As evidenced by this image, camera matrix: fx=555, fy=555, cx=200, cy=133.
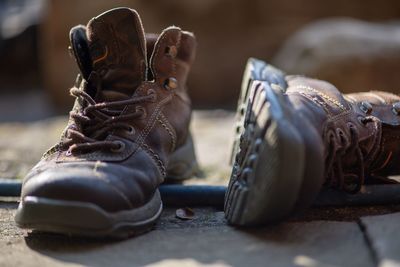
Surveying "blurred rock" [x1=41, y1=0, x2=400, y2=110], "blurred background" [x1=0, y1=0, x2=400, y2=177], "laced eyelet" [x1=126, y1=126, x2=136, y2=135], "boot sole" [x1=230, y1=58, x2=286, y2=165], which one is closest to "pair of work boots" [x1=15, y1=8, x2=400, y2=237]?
"laced eyelet" [x1=126, y1=126, x2=136, y2=135]

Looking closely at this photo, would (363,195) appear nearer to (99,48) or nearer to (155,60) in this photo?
(155,60)

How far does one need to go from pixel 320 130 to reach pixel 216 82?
4022 mm

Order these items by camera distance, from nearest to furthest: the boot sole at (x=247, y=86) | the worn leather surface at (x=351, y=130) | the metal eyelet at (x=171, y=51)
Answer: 1. the worn leather surface at (x=351, y=130)
2. the metal eyelet at (x=171, y=51)
3. the boot sole at (x=247, y=86)

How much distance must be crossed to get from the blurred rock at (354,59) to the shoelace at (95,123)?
223 centimetres

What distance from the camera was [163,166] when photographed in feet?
4.25

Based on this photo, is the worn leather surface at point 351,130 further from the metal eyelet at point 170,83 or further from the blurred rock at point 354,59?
the blurred rock at point 354,59

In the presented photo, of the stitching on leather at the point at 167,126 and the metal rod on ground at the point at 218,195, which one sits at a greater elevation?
the stitching on leather at the point at 167,126

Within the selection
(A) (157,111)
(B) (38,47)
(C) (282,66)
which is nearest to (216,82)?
(C) (282,66)

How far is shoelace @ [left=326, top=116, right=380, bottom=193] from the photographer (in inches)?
46.3

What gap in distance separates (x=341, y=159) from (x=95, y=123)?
563 millimetres

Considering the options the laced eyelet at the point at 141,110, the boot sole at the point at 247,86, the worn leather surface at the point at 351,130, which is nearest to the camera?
the worn leather surface at the point at 351,130

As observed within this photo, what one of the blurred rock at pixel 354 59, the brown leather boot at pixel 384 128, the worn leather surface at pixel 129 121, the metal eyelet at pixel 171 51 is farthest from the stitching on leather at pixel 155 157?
the blurred rock at pixel 354 59

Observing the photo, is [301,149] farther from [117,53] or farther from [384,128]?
[117,53]

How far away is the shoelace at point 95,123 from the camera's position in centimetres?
120
